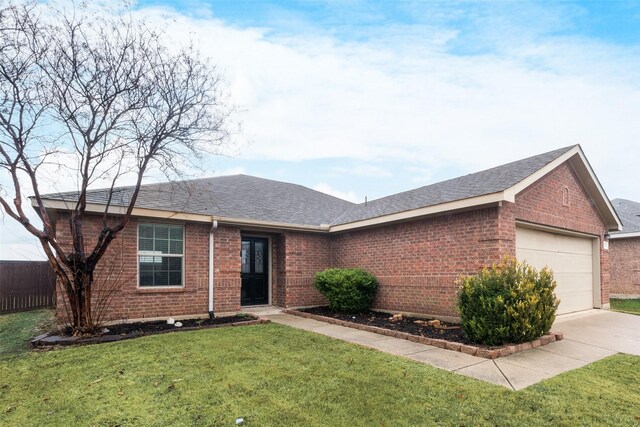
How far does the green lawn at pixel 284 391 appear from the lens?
12.0 feet

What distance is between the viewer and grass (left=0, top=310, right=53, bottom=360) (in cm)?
646

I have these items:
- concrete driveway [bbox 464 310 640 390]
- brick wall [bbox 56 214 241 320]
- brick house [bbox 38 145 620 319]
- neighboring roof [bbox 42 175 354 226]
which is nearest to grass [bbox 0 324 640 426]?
concrete driveway [bbox 464 310 640 390]

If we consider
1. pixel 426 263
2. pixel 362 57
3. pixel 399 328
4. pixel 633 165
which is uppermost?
pixel 362 57

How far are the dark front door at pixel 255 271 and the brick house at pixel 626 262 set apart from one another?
15.1m

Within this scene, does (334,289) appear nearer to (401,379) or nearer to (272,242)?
(272,242)

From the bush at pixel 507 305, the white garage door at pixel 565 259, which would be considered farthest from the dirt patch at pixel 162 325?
the white garage door at pixel 565 259

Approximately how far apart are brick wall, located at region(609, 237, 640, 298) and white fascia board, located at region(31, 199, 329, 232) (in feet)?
45.7

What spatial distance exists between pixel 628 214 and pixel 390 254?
16.5 meters

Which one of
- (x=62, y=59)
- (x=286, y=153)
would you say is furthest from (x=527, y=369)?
(x=286, y=153)

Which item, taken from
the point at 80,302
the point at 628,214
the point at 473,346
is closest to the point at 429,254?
the point at 473,346

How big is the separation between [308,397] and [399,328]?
4.18 m

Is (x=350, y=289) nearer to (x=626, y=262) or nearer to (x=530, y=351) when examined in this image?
(x=530, y=351)

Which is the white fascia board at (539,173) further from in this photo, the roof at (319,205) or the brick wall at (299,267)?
the brick wall at (299,267)

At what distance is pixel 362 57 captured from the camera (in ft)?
33.0
